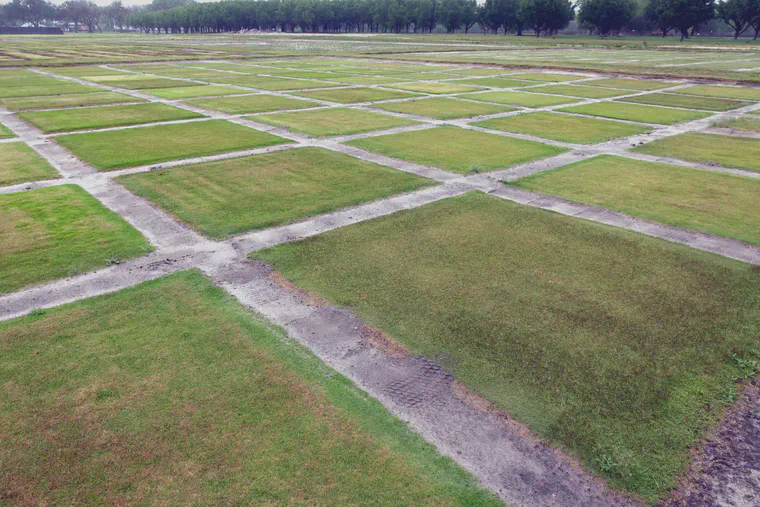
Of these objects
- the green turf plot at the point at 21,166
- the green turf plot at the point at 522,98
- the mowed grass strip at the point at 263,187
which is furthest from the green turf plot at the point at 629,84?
the green turf plot at the point at 21,166

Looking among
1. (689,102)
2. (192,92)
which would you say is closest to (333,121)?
(192,92)

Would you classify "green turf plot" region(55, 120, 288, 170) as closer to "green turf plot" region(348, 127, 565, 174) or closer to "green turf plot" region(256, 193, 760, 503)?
"green turf plot" region(348, 127, 565, 174)

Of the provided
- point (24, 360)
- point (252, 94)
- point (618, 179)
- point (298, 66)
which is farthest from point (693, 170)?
point (298, 66)

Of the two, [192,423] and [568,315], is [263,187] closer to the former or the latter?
[192,423]

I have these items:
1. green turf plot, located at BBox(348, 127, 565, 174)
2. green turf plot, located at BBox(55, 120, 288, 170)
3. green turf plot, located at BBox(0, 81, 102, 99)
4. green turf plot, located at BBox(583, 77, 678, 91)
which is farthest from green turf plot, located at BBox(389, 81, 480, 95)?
green turf plot, located at BBox(0, 81, 102, 99)

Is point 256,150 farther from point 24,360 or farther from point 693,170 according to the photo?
point 693,170

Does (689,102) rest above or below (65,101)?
above
